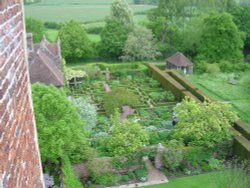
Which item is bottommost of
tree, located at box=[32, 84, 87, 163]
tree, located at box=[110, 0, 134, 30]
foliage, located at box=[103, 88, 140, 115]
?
foliage, located at box=[103, 88, 140, 115]

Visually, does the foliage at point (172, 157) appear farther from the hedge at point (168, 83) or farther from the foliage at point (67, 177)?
the hedge at point (168, 83)

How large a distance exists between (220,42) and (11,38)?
136 feet

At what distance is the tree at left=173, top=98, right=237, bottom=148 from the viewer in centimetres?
1988

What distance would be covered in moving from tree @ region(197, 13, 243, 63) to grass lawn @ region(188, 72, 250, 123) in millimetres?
4669

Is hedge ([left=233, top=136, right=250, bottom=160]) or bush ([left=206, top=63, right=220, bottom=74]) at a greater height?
bush ([left=206, top=63, right=220, bottom=74])

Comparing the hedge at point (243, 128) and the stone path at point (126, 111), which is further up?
the hedge at point (243, 128)

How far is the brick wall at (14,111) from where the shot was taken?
3.02 meters

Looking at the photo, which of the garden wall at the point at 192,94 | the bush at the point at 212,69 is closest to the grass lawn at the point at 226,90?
the bush at the point at 212,69

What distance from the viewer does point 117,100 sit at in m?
26.4

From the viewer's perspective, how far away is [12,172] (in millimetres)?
3141

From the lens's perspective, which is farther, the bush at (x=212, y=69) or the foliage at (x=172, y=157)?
the bush at (x=212, y=69)

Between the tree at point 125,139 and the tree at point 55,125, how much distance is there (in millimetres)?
2771

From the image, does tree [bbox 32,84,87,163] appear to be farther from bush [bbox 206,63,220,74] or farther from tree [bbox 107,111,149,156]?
bush [bbox 206,63,220,74]

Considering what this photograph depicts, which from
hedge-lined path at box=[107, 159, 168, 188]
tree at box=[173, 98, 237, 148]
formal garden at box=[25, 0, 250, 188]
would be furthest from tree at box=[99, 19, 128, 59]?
hedge-lined path at box=[107, 159, 168, 188]
